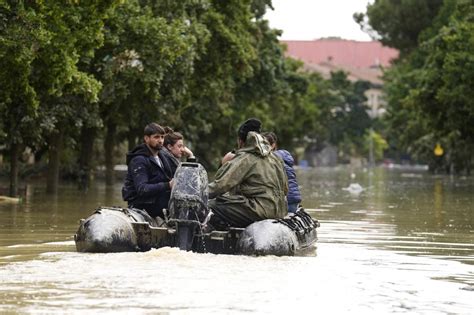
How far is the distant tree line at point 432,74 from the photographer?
56.7 meters

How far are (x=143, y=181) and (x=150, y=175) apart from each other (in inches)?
8.7

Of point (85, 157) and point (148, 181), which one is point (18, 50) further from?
point (85, 157)

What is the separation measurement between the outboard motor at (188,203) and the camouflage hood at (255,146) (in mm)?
1152

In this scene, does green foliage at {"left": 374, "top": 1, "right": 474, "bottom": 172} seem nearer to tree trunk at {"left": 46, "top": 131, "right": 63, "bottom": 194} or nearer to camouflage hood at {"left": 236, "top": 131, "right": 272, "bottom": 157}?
tree trunk at {"left": 46, "top": 131, "right": 63, "bottom": 194}

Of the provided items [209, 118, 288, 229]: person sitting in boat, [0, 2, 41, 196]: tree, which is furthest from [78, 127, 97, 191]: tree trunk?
[209, 118, 288, 229]: person sitting in boat

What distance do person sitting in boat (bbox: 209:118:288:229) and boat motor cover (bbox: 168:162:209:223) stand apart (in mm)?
698

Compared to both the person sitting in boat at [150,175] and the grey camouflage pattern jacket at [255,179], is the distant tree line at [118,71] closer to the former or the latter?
the person sitting in boat at [150,175]

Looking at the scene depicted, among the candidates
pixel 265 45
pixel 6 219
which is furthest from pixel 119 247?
pixel 265 45

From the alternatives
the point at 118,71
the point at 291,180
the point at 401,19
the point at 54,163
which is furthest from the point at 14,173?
the point at 401,19

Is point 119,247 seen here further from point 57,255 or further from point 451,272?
point 451,272

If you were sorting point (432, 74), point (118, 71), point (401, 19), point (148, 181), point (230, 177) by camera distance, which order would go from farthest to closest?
point (401, 19)
point (432, 74)
point (118, 71)
point (148, 181)
point (230, 177)

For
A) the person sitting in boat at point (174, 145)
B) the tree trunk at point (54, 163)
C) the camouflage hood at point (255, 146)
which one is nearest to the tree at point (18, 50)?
the tree trunk at point (54, 163)

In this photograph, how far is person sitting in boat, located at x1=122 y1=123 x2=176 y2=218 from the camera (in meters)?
16.9

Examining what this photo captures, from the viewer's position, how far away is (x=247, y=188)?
16.5 metres
